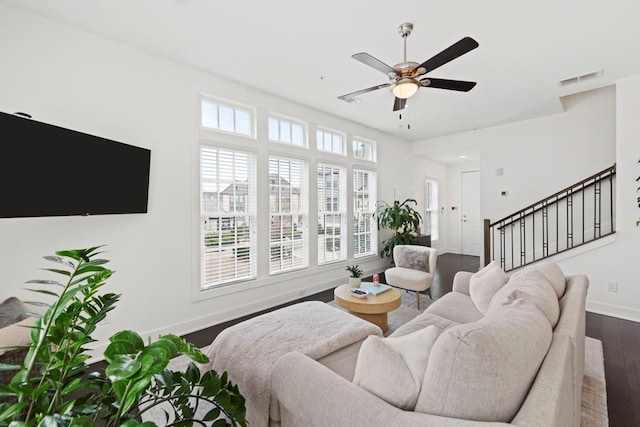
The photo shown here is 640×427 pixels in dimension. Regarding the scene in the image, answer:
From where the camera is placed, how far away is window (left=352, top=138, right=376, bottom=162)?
17.7 ft

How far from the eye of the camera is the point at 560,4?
2227 millimetres

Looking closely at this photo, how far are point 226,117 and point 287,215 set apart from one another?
1.55 m

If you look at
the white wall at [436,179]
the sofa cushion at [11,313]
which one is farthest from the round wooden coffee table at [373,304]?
the white wall at [436,179]

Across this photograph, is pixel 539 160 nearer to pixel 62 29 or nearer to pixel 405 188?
pixel 405 188

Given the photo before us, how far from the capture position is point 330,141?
4.90 metres

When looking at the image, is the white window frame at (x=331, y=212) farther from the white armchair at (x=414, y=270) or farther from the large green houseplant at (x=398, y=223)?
the white armchair at (x=414, y=270)

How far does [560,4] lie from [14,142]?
13.2 ft

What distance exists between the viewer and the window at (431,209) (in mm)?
7502

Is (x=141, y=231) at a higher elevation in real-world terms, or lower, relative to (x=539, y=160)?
lower

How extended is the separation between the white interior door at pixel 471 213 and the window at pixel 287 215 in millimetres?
5363

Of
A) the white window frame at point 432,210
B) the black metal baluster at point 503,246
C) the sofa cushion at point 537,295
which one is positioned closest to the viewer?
the sofa cushion at point 537,295

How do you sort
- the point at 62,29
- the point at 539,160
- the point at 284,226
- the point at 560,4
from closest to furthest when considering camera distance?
the point at 560,4 < the point at 62,29 < the point at 284,226 < the point at 539,160

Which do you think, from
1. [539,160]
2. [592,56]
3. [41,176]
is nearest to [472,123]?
[539,160]

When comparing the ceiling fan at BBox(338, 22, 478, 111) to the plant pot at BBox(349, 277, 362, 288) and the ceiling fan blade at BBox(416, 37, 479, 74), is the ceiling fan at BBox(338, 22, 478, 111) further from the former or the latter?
the plant pot at BBox(349, 277, 362, 288)
